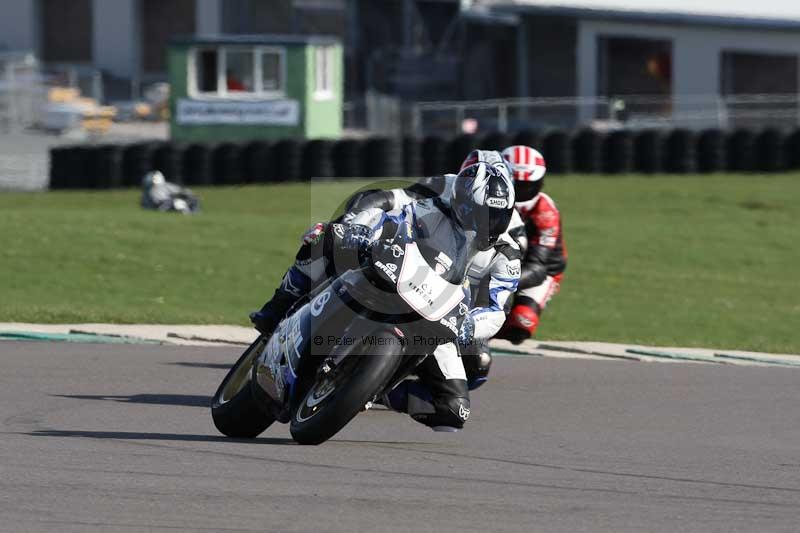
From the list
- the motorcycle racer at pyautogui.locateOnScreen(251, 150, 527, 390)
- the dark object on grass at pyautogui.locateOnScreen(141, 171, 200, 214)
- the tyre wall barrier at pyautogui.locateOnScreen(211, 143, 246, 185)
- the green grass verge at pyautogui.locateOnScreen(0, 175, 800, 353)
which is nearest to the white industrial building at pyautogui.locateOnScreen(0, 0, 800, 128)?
the tyre wall barrier at pyautogui.locateOnScreen(211, 143, 246, 185)

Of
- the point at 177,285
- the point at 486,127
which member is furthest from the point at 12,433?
the point at 486,127

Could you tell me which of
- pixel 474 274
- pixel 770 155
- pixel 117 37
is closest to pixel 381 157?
pixel 770 155

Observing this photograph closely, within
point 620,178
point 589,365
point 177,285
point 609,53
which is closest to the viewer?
point 589,365

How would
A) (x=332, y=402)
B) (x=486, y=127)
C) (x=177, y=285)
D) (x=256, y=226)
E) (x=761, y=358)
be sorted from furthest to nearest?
(x=486, y=127) → (x=256, y=226) → (x=177, y=285) → (x=761, y=358) → (x=332, y=402)

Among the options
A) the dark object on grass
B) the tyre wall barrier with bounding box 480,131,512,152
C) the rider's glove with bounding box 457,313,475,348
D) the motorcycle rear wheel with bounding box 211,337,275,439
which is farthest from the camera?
the tyre wall barrier with bounding box 480,131,512,152

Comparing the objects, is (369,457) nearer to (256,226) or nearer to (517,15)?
(256,226)

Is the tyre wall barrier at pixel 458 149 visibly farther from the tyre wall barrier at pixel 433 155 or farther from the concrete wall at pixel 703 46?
the concrete wall at pixel 703 46

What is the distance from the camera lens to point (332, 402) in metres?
7.06

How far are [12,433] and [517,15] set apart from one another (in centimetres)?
3956

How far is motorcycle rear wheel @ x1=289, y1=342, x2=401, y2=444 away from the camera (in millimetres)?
6961

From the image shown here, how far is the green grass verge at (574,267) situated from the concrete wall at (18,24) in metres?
32.1

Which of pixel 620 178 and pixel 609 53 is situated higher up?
pixel 609 53

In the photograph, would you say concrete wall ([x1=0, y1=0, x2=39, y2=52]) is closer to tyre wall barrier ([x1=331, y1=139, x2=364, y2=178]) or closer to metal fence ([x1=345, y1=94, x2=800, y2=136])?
metal fence ([x1=345, y1=94, x2=800, y2=136])

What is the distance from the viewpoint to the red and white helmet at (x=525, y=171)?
35.0 feet
